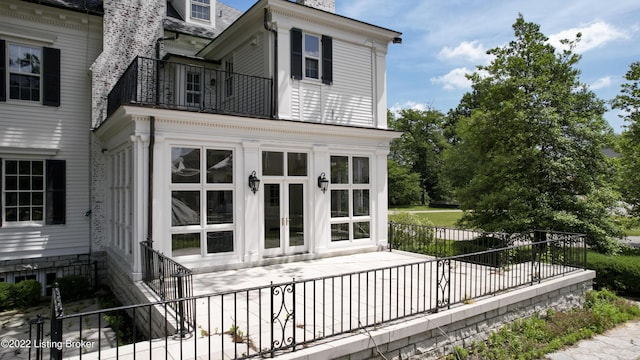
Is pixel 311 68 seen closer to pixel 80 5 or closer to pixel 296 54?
pixel 296 54

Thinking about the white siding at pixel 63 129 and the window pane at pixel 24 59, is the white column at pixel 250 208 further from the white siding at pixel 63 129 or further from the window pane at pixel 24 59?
the window pane at pixel 24 59

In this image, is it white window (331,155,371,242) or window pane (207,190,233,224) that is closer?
window pane (207,190,233,224)

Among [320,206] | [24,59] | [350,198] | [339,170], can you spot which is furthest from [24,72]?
[350,198]

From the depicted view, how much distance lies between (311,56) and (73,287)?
9.46 meters

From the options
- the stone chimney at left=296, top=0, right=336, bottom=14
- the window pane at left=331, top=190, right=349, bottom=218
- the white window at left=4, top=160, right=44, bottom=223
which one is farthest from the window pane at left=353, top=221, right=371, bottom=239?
the white window at left=4, top=160, right=44, bottom=223

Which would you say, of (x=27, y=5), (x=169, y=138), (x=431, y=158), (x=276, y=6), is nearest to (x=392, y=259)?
(x=169, y=138)

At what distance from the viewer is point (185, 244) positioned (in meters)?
9.09

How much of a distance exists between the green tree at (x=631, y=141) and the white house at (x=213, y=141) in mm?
11618

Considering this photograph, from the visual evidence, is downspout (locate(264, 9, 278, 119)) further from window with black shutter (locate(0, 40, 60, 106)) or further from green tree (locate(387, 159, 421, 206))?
green tree (locate(387, 159, 421, 206))

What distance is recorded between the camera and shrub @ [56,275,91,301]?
10.7 m

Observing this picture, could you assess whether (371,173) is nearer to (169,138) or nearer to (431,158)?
(169,138)

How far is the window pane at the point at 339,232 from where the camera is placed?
11367 mm

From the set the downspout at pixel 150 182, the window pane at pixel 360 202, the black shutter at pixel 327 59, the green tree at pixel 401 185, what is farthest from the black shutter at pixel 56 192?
the green tree at pixel 401 185

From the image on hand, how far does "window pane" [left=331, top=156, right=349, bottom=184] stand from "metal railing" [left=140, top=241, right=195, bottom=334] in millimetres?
5419
